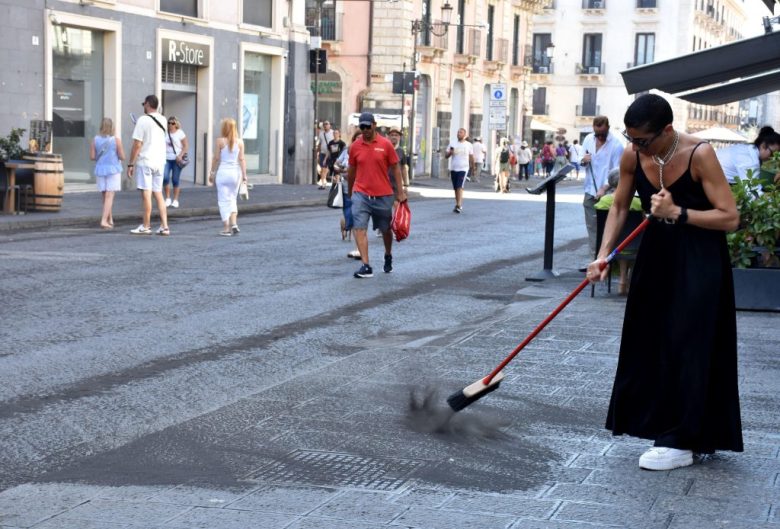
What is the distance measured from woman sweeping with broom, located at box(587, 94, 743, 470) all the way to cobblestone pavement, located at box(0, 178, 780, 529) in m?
0.18

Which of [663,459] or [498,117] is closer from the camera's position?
[663,459]

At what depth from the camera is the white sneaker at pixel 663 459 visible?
515 centimetres

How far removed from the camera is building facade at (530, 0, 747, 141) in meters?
76.9

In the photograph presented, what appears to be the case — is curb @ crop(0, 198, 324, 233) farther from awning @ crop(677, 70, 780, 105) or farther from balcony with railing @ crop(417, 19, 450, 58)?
balcony with railing @ crop(417, 19, 450, 58)

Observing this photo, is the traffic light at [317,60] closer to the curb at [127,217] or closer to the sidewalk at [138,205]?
the sidewalk at [138,205]

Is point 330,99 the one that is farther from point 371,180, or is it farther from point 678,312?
point 678,312

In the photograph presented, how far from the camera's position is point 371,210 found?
522 inches

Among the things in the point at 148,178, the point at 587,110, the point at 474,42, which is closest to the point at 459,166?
the point at 148,178

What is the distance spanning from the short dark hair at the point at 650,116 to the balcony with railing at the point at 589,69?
247 ft

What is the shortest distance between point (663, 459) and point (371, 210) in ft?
27.4

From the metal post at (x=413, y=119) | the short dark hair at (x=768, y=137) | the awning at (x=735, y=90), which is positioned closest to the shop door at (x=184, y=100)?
the metal post at (x=413, y=119)

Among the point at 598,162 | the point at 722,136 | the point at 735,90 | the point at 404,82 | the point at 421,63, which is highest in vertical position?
the point at 421,63

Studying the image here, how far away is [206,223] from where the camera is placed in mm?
20312

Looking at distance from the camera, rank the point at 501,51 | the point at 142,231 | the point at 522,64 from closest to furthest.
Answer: the point at 142,231 → the point at 501,51 → the point at 522,64
